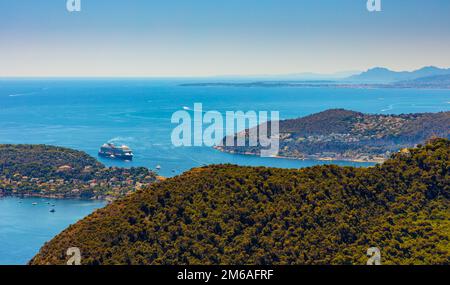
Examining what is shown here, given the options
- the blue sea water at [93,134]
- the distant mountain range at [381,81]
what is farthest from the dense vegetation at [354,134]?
the distant mountain range at [381,81]

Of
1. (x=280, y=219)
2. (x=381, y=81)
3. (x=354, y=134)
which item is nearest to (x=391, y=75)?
(x=381, y=81)

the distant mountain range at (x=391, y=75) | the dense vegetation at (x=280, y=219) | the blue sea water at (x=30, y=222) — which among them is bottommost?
the blue sea water at (x=30, y=222)

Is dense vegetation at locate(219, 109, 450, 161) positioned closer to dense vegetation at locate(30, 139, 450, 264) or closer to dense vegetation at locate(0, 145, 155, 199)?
dense vegetation at locate(0, 145, 155, 199)

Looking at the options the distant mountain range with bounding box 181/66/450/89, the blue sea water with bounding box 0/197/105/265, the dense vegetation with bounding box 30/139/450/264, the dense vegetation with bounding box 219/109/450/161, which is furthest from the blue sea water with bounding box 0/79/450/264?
the distant mountain range with bounding box 181/66/450/89

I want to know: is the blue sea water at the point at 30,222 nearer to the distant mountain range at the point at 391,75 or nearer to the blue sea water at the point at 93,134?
the blue sea water at the point at 93,134

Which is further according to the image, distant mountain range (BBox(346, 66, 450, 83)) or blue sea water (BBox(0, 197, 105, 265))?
distant mountain range (BBox(346, 66, 450, 83))
